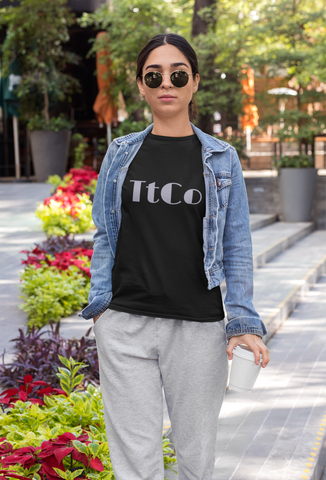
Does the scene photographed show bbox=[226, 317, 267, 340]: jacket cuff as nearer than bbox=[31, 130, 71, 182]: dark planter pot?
Yes

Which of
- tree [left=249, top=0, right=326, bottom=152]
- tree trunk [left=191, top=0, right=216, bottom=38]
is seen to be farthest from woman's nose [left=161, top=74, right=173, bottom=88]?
tree trunk [left=191, top=0, right=216, bottom=38]

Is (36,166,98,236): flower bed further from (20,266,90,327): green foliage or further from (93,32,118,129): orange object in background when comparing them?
(93,32,118,129): orange object in background

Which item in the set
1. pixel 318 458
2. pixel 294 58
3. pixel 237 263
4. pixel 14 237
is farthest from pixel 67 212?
pixel 237 263

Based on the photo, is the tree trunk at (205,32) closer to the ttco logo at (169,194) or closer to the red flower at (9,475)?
the ttco logo at (169,194)

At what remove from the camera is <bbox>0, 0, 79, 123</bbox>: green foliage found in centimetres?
1147

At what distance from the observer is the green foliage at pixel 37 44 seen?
1147cm

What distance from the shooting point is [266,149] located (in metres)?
18.6

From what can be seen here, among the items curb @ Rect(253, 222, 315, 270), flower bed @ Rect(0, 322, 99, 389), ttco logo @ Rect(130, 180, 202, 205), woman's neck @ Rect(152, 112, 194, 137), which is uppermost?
woman's neck @ Rect(152, 112, 194, 137)

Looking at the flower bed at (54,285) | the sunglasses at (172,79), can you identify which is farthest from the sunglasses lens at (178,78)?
the flower bed at (54,285)

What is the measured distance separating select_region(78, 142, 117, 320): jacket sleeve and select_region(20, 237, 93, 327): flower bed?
2.62 m

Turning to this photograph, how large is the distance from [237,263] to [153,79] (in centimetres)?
63

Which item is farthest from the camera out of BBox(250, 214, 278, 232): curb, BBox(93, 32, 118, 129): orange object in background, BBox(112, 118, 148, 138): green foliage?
BBox(93, 32, 118, 129): orange object in background

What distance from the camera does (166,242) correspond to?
170 cm

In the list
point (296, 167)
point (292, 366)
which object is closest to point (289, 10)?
point (296, 167)
